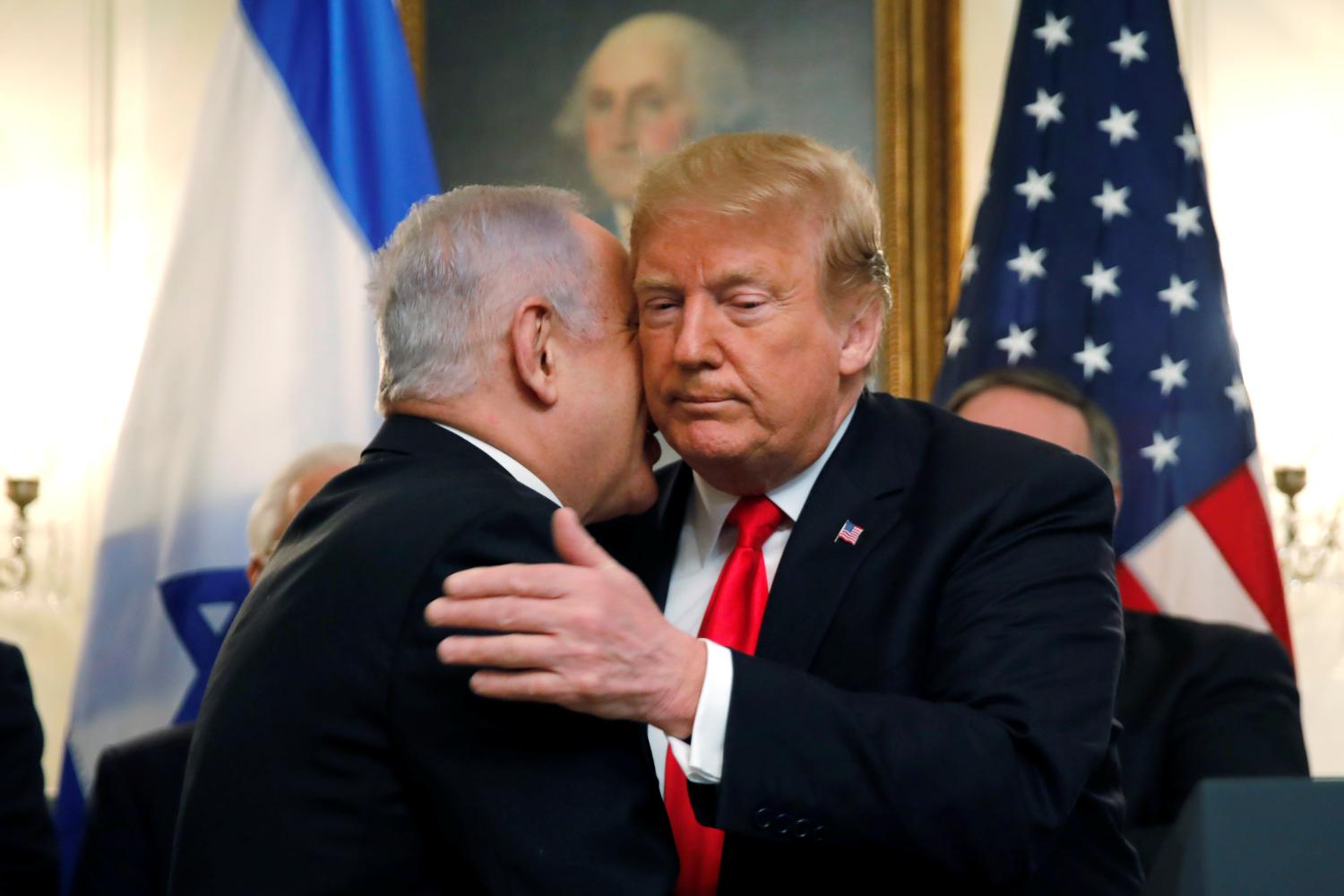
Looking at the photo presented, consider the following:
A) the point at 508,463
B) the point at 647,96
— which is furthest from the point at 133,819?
the point at 647,96

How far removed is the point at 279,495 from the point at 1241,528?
9.08 ft

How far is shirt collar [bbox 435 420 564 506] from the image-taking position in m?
2.02

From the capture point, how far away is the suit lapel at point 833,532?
7.39 feet

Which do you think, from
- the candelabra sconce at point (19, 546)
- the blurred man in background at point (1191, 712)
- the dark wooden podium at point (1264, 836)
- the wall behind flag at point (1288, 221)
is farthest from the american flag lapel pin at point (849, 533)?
the candelabra sconce at point (19, 546)

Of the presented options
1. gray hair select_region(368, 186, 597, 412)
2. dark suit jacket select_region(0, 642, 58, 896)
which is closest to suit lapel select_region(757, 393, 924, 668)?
gray hair select_region(368, 186, 597, 412)

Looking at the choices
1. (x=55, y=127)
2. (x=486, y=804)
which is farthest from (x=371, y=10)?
(x=486, y=804)

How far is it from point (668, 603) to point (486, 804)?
83 centimetres

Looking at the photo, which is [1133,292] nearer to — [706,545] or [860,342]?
[860,342]

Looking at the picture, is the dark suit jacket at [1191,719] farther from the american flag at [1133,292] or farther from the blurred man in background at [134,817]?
the blurred man in background at [134,817]

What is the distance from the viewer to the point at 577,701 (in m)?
1.70

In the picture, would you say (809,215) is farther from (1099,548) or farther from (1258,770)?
(1258,770)

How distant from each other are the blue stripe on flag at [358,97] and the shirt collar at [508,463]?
2.56 m

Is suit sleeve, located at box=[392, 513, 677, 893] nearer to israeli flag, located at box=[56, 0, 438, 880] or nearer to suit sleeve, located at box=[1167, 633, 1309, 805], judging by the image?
suit sleeve, located at box=[1167, 633, 1309, 805]

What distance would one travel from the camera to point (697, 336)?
2.28m
